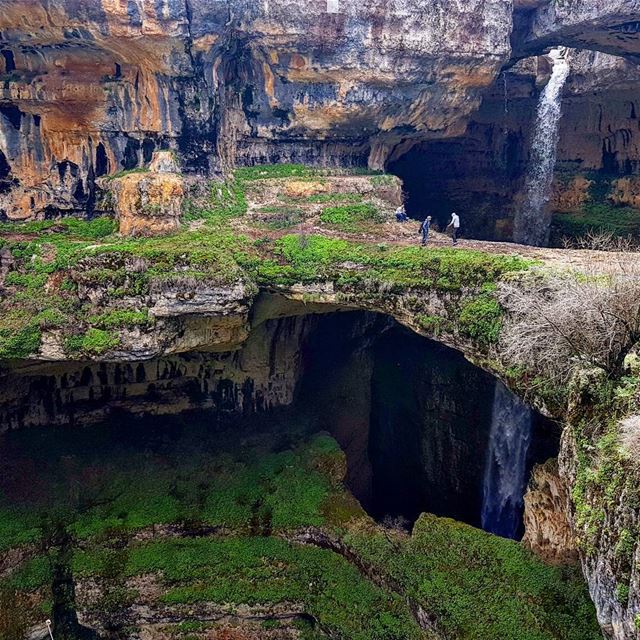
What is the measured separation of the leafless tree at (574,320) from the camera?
891cm

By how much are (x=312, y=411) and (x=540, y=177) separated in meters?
13.3

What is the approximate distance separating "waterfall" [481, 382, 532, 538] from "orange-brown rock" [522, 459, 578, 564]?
375 cm

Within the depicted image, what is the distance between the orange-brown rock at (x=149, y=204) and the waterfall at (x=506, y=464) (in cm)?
1114

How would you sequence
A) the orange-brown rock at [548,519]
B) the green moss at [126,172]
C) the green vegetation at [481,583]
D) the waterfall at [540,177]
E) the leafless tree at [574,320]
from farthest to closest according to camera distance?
the waterfall at [540,177] < the green moss at [126,172] < the orange-brown rock at [548,519] < the green vegetation at [481,583] < the leafless tree at [574,320]

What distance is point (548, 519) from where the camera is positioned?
12383 millimetres

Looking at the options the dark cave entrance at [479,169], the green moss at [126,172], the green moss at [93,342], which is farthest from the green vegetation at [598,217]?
the green moss at [93,342]

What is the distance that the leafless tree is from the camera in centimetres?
891

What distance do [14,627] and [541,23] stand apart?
75.2 ft

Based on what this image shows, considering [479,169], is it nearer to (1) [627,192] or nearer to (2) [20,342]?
(1) [627,192]

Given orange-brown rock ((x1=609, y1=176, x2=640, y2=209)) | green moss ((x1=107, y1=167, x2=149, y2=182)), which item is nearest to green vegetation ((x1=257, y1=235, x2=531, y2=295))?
green moss ((x1=107, y1=167, x2=149, y2=182))

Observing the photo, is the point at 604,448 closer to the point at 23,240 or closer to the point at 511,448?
the point at 511,448

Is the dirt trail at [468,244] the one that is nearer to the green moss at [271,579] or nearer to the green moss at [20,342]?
the green moss at [20,342]

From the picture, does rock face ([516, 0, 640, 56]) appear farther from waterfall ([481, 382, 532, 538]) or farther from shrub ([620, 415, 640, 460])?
shrub ([620, 415, 640, 460])

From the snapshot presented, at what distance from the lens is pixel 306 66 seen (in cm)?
1777
